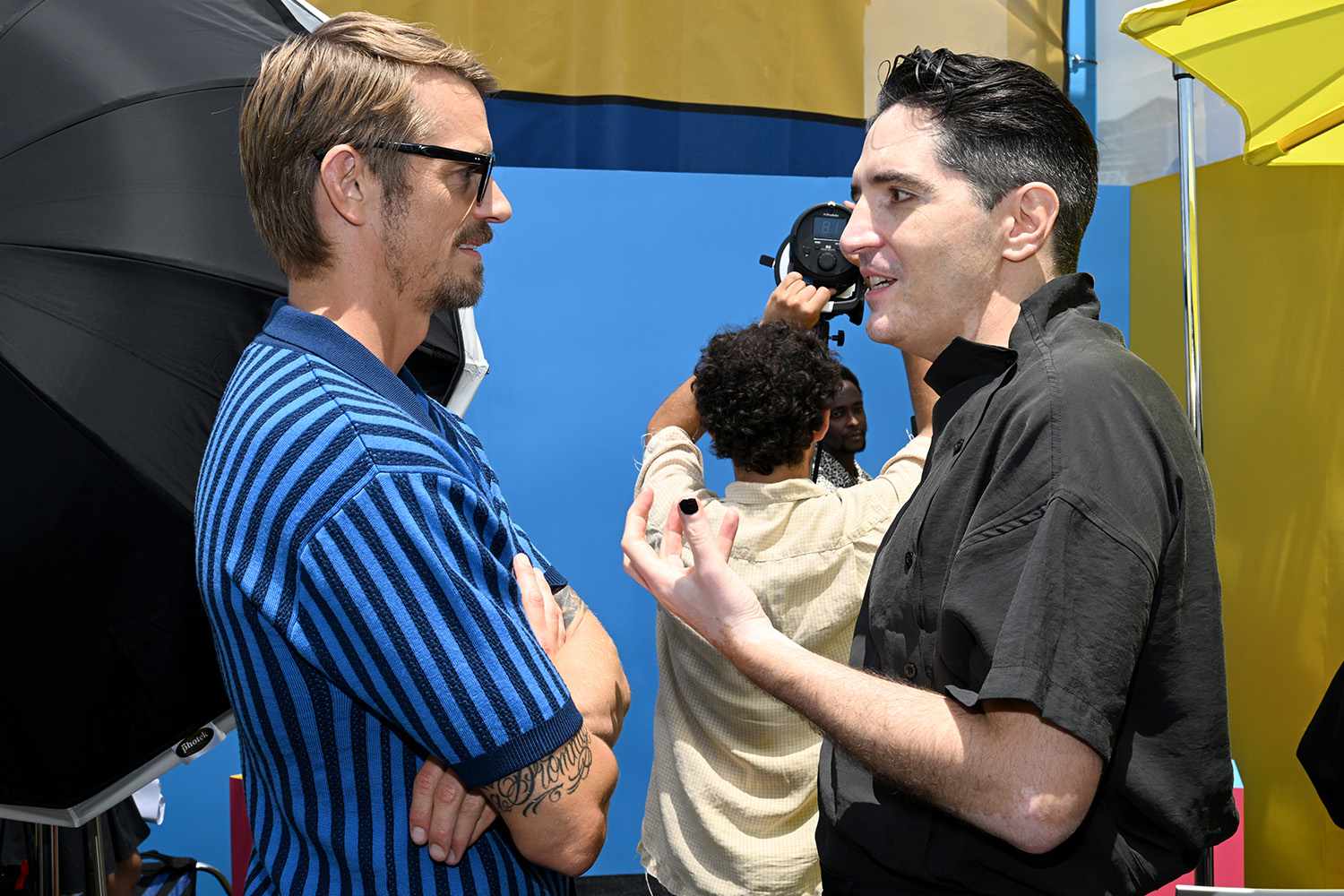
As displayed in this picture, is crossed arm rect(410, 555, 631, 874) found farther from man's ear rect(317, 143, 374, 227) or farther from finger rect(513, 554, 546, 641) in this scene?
man's ear rect(317, 143, 374, 227)

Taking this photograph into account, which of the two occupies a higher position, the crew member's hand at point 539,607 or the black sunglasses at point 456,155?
the black sunglasses at point 456,155

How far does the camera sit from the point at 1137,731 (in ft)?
3.72

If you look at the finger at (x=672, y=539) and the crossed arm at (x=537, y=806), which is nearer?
the crossed arm at (x=537, y=806)

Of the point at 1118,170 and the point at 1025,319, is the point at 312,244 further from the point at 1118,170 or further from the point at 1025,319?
the point at 1118,170

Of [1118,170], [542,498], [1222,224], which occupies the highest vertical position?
[1118,170]

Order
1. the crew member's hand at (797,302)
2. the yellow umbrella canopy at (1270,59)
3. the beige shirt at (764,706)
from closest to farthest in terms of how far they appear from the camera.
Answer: the yellow umbrella canopy at (1270,59) < the beige shirt at (764,706) < the crew member's hand at (797,302)

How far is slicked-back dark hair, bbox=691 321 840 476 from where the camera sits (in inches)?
88.4

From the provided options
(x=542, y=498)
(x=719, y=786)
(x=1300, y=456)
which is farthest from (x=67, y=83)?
(x=1300, y=456)

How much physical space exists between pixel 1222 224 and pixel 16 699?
3.26 meters

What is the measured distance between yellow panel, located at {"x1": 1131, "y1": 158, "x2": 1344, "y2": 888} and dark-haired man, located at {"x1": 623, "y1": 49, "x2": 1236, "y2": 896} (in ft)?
6.69

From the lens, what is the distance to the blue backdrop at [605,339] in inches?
140

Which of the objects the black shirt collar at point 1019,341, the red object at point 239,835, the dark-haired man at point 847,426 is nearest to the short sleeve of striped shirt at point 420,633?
the black shirt collar at point 1019,341

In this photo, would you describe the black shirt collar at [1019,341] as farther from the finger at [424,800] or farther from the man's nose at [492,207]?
the finger at [424,800]

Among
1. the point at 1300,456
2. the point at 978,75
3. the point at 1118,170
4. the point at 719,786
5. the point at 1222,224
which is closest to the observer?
the point at 978,75
